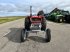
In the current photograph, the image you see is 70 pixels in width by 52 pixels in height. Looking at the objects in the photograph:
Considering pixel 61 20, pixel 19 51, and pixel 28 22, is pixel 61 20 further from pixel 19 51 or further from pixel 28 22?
pixel 19 51

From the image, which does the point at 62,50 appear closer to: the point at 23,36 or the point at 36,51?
the point at 36,51

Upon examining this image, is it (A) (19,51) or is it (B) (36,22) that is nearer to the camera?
(A) (19,51)

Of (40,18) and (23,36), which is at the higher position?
(40,18)

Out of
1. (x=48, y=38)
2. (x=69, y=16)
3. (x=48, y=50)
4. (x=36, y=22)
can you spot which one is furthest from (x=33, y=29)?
(x=69, y=16)

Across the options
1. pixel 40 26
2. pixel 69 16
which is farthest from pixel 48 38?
pixel 69 16

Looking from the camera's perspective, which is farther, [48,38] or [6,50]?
[48,38]

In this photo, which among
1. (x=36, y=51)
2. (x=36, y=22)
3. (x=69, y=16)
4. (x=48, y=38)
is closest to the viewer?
(x=36, y=51)

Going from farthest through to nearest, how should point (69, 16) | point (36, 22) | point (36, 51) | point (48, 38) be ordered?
point (69, 16), point (36, 22), point (48, 38), point (36, 51)

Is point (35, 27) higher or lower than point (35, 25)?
lower

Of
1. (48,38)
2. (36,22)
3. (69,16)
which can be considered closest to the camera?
(48,38)

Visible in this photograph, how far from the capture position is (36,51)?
32.1 feet

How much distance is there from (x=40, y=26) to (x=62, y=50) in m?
4.01

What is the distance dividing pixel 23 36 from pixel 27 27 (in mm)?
1188

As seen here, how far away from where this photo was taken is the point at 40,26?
1370cm
